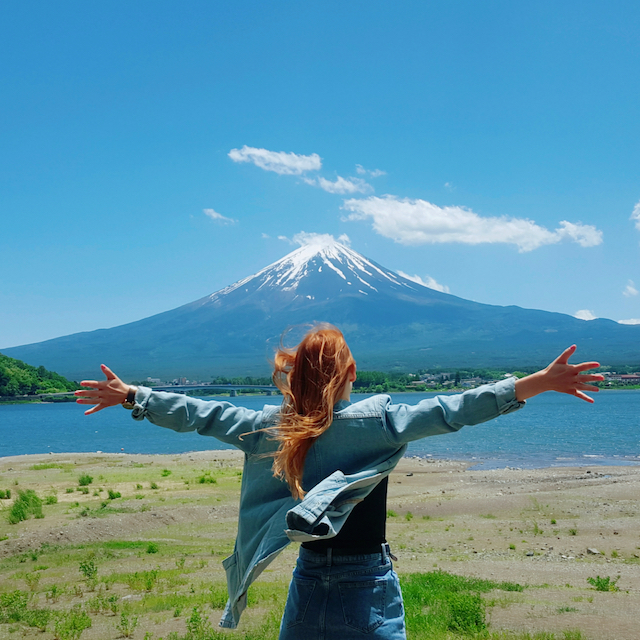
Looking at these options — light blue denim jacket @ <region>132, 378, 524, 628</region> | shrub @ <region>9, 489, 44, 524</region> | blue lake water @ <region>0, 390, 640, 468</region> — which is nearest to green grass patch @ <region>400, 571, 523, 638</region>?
light blue denim jacket @ <region>132, 378, 524, 628</region>

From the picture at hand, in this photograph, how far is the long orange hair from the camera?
8.18 feet

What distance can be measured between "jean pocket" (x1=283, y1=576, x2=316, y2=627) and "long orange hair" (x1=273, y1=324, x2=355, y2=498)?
0.37 meters

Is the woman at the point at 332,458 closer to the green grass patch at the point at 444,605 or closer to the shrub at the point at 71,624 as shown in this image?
the green grass patch at the point at 444,605

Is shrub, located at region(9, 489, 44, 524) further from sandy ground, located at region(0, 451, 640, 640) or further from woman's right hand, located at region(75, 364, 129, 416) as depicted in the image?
woman's right hand, located at region(75, 364, 129, 416)

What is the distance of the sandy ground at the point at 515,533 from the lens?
24.5 ft

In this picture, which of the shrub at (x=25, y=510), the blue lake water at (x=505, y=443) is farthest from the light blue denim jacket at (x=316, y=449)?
the blue lake water at (x=505, y=443)

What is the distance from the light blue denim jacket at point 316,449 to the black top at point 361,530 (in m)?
0.16

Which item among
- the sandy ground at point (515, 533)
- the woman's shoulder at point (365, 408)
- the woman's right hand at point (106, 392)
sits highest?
the woman's right hand at point (106, 392)

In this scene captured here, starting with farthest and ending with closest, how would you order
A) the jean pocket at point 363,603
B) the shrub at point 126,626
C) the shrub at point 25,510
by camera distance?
1. the shrub at point 25,510
2. the shrub at point 126,626
3. the jean pocket at point 363,603

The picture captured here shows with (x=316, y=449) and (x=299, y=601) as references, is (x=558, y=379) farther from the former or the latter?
(x=299, y=601)

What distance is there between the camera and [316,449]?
8.45ft

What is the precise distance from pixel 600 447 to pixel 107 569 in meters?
40.8

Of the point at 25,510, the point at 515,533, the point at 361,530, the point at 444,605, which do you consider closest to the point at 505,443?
the point at 515,533

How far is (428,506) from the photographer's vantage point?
20141 mm
